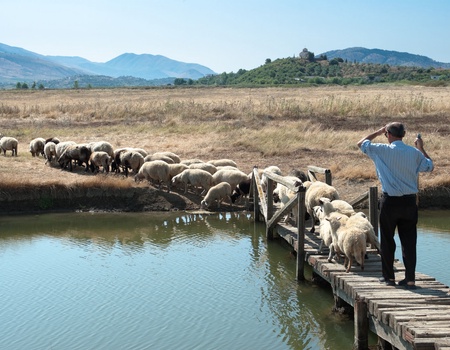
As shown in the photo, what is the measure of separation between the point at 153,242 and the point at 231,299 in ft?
15.8

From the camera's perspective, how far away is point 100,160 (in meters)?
21.2

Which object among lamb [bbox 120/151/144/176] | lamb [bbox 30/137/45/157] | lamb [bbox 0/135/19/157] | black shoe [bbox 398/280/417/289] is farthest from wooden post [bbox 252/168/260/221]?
lamb [bbox 0/135/19/157]

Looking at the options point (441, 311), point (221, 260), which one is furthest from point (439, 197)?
point (441, 311)

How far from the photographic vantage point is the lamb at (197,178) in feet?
61.3

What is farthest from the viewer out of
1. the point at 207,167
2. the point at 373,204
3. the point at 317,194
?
the point at 207,167

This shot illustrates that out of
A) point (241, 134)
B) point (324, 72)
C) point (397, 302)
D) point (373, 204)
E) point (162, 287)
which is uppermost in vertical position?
point (324, 72)

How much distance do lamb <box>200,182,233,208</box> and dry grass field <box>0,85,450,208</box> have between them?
2.34 meters

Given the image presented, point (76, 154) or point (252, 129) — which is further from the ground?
point (252, 129)

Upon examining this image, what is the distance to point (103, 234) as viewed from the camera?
16.8 m

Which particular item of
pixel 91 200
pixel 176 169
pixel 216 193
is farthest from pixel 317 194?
pixel 91 200

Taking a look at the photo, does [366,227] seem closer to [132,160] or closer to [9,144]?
[132,160]

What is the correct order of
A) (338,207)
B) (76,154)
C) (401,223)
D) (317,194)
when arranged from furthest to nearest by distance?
(76,154) → (317,194) → (338,207) → (401,223)

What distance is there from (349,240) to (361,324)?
4.99ft

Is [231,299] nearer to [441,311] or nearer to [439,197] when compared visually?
[441,311]
